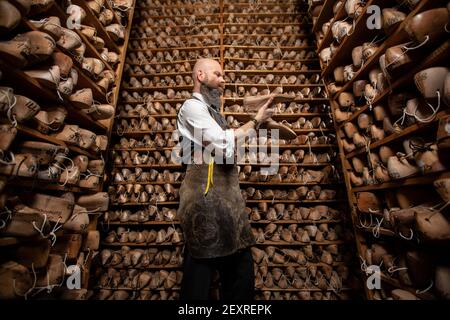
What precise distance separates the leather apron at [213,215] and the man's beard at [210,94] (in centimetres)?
11

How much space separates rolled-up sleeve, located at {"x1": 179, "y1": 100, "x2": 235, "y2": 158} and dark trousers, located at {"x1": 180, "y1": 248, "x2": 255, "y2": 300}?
57 centimetres

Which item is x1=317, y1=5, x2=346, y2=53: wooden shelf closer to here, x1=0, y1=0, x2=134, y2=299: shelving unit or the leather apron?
the leather apron

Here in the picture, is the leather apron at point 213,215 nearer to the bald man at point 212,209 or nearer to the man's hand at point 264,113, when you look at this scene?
the bald man at point 212,209

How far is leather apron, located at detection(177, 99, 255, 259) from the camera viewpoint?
121 cm

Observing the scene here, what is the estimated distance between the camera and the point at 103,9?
1965mm

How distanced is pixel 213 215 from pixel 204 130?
440 millimetres

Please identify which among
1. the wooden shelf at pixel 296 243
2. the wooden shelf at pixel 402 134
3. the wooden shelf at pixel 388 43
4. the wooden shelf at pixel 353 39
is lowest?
the wooden shelf at pixel 296 243

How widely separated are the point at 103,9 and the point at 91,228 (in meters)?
1.75

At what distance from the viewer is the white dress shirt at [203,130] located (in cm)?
121

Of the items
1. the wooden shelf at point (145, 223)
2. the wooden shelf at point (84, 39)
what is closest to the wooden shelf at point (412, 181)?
the wooden shelf at point (145, 223)
